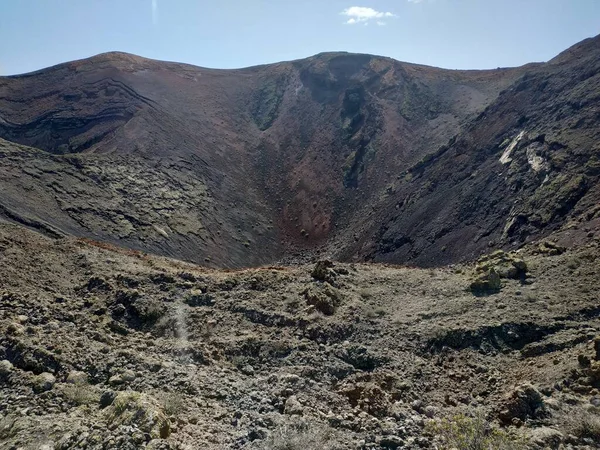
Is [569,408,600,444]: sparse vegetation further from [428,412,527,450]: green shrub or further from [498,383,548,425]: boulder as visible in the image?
[428,412,527,450]: green shrub

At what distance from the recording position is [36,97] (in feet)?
117

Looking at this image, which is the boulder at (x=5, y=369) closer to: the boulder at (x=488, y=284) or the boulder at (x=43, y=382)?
the boulder at (x=43, y=382)

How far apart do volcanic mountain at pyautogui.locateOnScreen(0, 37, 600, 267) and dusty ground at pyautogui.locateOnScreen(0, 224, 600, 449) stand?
17.7 feet

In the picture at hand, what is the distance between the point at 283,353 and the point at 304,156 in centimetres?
2604

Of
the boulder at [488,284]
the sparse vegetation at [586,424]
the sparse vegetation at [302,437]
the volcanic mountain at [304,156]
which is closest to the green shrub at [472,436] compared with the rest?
the sparse vegetation at [586,424]

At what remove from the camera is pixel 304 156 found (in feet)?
110

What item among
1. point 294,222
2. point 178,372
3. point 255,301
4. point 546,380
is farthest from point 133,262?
point 294,222

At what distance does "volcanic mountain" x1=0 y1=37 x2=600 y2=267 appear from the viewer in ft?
57.6

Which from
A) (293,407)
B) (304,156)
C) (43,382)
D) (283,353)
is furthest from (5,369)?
(304,156)

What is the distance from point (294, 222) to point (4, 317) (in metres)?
20.5

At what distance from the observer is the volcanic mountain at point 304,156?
57.6ft

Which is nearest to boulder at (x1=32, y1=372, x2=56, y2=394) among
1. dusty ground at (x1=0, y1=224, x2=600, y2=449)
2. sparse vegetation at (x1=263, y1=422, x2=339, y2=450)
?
dusty ground at (x1=0, y1=224, x2=600, y2=449)

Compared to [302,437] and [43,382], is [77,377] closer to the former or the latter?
[43,382]

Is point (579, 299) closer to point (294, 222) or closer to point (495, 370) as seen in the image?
point (495, 370)
